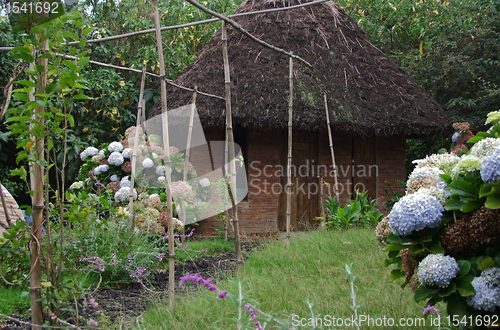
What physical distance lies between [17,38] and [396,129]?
6837 mm

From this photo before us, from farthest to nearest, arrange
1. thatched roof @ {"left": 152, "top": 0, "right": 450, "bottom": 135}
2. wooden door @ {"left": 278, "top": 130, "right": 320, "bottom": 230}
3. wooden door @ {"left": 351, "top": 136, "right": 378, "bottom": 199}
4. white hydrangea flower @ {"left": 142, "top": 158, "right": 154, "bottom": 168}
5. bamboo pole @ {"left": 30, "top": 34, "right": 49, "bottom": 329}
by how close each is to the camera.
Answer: wooden door @ {"left": 351, "top": 136, "right": 378, "bottom": 199} → wooden door @ {"left": 278, "top": 130, "right": 320, "bottom": 230} → thatched roof @ {"left": 152, "top": 0, "right": 450, "bottom": 135} → white hydrangea flower @ {"left": 142, "top": 158, "right": 154, "bottom": 168} → bamboo pole @ {"left": 30, "top": 34, "right": 49, "bottom": 329}

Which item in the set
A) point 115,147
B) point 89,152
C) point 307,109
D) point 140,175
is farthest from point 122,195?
point 307,109

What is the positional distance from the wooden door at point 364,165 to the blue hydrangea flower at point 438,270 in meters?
6.29

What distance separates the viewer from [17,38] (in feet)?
24.7

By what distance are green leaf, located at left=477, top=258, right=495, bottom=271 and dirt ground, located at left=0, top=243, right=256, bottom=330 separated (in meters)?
1.68

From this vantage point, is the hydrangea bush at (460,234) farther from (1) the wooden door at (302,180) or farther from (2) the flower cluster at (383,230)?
(1) the wooden door at (302,180)

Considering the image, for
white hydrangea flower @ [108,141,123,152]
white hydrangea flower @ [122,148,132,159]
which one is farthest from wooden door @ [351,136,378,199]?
white hydrangea flower @ [108,141,123,152]

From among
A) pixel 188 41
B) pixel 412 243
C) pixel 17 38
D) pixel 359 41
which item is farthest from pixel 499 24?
pixel 17 38

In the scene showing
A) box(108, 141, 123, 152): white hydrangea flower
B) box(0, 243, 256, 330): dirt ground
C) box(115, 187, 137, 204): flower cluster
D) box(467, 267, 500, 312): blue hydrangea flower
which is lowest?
box(0, 243, 256, 330): dirt ground

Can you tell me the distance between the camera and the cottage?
680cm

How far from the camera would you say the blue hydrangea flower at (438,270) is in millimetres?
1630

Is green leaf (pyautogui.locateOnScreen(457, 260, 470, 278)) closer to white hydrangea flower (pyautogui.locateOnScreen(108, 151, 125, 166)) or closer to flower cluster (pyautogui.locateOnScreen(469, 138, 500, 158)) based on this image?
flower cluster (pyautogui.locateOnScreen(469, 138, 500, 158))

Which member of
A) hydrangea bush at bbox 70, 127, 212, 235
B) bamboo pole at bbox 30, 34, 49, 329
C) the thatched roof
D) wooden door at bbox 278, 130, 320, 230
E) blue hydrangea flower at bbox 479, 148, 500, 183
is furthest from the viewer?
wooden door at bbox 278, 130, 320, 230

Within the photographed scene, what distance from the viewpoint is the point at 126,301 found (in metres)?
3.20
